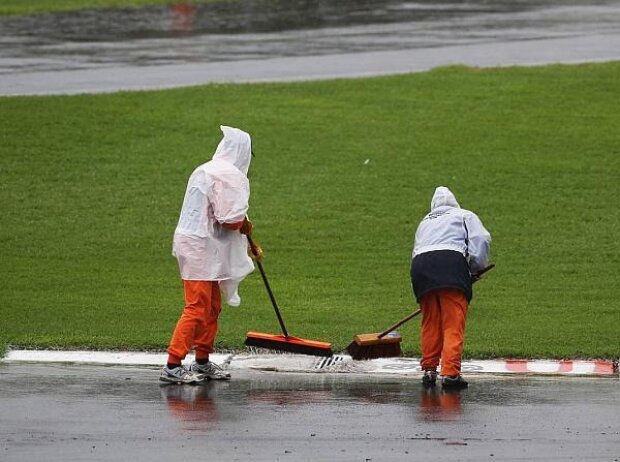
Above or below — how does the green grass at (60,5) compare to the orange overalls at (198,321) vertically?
above

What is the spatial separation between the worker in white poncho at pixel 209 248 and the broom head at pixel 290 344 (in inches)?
12.4

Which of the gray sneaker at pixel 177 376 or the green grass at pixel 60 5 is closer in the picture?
the gray sneaker at pixel 177 376

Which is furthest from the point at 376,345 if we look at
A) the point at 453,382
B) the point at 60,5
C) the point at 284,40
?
the point at 60,5

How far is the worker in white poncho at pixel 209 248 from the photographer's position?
982 cm

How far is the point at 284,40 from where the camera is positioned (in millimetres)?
24656

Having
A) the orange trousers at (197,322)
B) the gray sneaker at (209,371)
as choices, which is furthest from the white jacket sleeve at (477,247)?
the gray sneaker at (209,371)

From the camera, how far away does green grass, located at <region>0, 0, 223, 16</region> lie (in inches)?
1133

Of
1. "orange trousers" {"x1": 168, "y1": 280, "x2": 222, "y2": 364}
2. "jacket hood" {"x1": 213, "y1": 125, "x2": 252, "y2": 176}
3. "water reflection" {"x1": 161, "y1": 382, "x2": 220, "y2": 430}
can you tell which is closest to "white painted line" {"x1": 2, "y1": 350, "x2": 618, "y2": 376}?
"orange trousers" {"x1": 168, "y1": 280, "x2": 222, "y2": 364}

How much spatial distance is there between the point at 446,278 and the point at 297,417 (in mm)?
1680

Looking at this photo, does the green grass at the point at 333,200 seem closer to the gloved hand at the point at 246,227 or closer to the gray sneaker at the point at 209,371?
the gray sneaker at the point at 209,371

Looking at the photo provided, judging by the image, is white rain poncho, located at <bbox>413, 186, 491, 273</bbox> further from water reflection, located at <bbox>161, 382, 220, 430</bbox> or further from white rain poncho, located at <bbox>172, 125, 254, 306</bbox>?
water reflection, located at <bbox>161, 382, 220, 430</bbox>

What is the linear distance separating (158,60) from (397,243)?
901 cm

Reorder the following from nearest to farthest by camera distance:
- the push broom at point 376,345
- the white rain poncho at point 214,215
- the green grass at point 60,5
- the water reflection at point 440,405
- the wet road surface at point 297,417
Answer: the wet road surface at point 297,417
the water reflection at point 440,405
the white rain poncho at point 214,215
the push broom at point 376,345
the green grass at point 60,5

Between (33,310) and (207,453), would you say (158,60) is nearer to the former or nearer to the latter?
(33,310)
